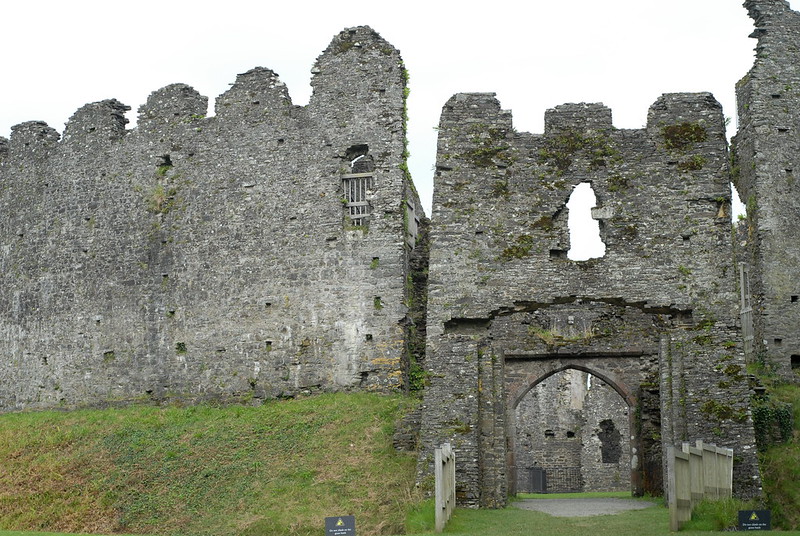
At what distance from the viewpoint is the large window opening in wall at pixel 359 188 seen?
24741 millimetres

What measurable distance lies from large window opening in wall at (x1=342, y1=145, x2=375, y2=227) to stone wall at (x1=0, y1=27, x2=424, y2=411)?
5 centimetres

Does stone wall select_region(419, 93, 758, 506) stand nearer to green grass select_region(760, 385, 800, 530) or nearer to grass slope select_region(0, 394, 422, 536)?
green grass select_region(760, 385, 800, 530)

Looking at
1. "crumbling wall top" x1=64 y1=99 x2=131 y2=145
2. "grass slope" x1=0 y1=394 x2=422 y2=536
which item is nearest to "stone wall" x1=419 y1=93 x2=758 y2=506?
"grass slope" x1=0 y1=394 x2=422 y2=536

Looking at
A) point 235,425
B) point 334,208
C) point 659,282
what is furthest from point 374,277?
point 659,282

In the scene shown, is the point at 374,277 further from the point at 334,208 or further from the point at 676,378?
the point at 676,378

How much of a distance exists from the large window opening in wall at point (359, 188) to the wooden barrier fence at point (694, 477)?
395 inches

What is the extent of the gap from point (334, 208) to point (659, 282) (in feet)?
26.8

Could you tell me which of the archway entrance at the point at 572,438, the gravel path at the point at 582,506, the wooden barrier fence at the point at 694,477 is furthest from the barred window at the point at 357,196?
the wooden barrier fence at the point at 694,477

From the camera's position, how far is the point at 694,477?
15969 mm

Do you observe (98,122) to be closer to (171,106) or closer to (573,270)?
(171,106)

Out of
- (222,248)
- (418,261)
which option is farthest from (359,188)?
(222,248)

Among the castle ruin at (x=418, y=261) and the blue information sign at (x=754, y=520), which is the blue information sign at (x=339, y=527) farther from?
the blue information sign at (x=754, y=520)

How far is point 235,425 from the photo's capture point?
2286 centimetres

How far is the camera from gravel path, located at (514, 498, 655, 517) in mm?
18841
